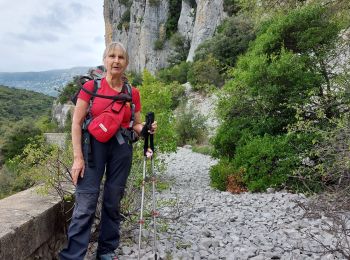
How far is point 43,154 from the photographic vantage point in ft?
15.6

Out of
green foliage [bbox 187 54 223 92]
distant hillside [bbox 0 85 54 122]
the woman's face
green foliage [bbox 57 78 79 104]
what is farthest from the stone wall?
distant hillside [bbox 0 85 54 122]

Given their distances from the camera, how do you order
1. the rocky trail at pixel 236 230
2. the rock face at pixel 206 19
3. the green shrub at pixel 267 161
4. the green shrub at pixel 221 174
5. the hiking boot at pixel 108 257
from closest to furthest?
1. the hiking boot at pixel 108 257
2. the rocky trail at pixel 236 230
3. the green shrub at pixel 267 161
4. the green shrub at pixel 221 174
5. the rock face at pixel 206 19

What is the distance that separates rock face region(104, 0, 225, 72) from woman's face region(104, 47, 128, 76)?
38.8 metres

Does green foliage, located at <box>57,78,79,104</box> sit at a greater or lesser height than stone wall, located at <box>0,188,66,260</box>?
greater

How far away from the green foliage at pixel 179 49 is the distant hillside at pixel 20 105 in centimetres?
3657

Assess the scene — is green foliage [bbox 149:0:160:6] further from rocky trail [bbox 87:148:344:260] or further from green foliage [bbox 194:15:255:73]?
rocky trail [bbox 87:148:344:260]

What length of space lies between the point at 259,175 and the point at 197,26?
123 feet

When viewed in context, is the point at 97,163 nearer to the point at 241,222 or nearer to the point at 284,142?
the point at 241,222

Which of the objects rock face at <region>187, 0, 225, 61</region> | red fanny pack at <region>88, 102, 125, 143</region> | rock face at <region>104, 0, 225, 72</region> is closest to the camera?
red fanny pack at <region>88, 102, 125, 143</region>

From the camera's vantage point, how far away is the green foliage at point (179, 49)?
4684 centimetres

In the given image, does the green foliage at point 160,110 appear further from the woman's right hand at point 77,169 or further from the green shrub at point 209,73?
the green shrub at point 209,73

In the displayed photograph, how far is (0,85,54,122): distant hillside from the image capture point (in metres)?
75.4

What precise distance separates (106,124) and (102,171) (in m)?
0.48

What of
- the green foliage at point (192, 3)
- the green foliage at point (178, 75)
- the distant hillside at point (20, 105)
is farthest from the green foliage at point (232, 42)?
the distant hillside at point (20, 105)
